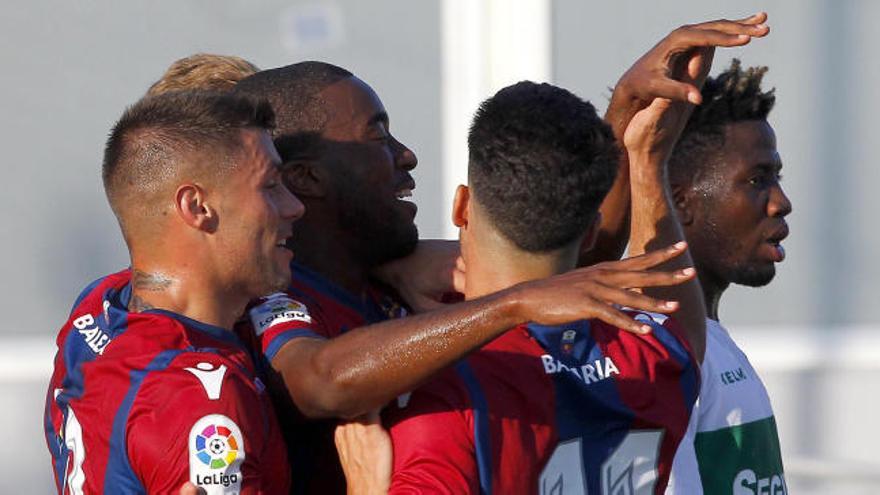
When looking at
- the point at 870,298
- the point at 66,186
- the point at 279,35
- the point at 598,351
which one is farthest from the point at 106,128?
the point at 598,351

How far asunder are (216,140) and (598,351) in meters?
0.81

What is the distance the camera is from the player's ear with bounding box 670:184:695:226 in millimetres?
4078

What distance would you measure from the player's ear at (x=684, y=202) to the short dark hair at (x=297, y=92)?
1247 millimetres

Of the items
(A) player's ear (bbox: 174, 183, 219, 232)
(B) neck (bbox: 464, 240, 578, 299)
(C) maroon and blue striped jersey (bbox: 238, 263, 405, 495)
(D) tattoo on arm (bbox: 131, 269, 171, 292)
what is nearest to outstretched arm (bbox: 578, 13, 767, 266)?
(B) neck (bbox: 464, 240, 578, 299)

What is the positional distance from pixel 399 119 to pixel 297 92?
11.8ft

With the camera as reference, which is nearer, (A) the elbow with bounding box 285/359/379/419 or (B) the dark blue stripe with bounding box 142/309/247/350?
(A) the elbow with bounding box 285/359/379/419

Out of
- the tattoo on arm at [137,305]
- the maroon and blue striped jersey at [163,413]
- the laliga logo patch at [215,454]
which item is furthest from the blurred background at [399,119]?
the laliga logo patch at [215,454]

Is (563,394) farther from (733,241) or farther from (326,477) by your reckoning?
(733,241)

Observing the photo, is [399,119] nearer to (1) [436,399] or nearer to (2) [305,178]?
(2) [305,178]

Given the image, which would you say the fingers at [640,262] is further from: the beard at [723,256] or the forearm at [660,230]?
the beard at [723,256]

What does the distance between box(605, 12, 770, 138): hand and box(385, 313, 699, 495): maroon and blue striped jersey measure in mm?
437

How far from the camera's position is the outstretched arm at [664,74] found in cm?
272

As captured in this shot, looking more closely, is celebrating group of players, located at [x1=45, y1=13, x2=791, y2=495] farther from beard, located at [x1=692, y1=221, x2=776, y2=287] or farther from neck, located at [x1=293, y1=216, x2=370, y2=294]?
beard, located at [x1=692, y1=221, x2=776, y2=287]

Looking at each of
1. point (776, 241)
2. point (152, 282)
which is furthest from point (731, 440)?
point (152, 282)
